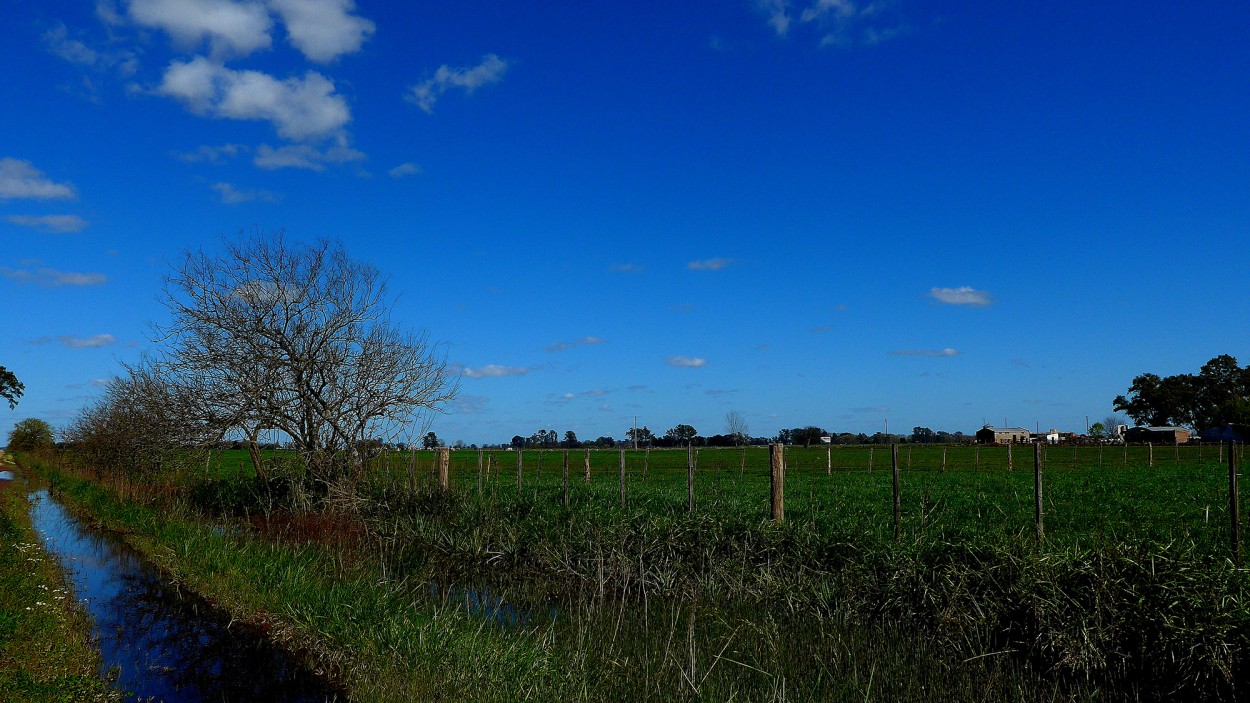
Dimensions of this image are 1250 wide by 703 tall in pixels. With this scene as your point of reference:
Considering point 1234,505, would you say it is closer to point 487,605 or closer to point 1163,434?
point 487,605

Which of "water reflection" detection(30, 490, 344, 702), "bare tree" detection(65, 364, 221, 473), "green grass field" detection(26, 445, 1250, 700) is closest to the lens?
"green grass field" detection(26, 445, 1250, 700)

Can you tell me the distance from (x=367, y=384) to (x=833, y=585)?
48.2ft

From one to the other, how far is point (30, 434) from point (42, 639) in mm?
79783

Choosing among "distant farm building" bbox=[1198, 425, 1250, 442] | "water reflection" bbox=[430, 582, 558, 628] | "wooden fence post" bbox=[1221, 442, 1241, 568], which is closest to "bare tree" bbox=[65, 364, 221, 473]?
"water reflection" bbox=[430, 582, 558, 628]

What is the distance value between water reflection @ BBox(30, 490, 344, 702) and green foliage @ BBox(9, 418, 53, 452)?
232 ft

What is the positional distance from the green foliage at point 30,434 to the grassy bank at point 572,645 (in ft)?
244

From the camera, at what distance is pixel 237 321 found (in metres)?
20.8

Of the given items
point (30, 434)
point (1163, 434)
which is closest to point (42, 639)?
point (30, 434)

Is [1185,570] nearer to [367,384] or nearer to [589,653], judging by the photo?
[589,653]

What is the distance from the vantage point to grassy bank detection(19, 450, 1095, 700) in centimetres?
766

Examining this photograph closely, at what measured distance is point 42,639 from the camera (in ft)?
30.5

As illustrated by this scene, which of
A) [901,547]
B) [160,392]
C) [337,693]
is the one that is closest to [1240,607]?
[901,547]

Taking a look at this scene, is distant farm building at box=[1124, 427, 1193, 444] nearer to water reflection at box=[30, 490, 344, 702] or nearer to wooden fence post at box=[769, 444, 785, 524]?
wooden fence post at box=[769, 444, 785, 524]

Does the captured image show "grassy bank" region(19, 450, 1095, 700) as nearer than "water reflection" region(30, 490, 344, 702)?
Yes
